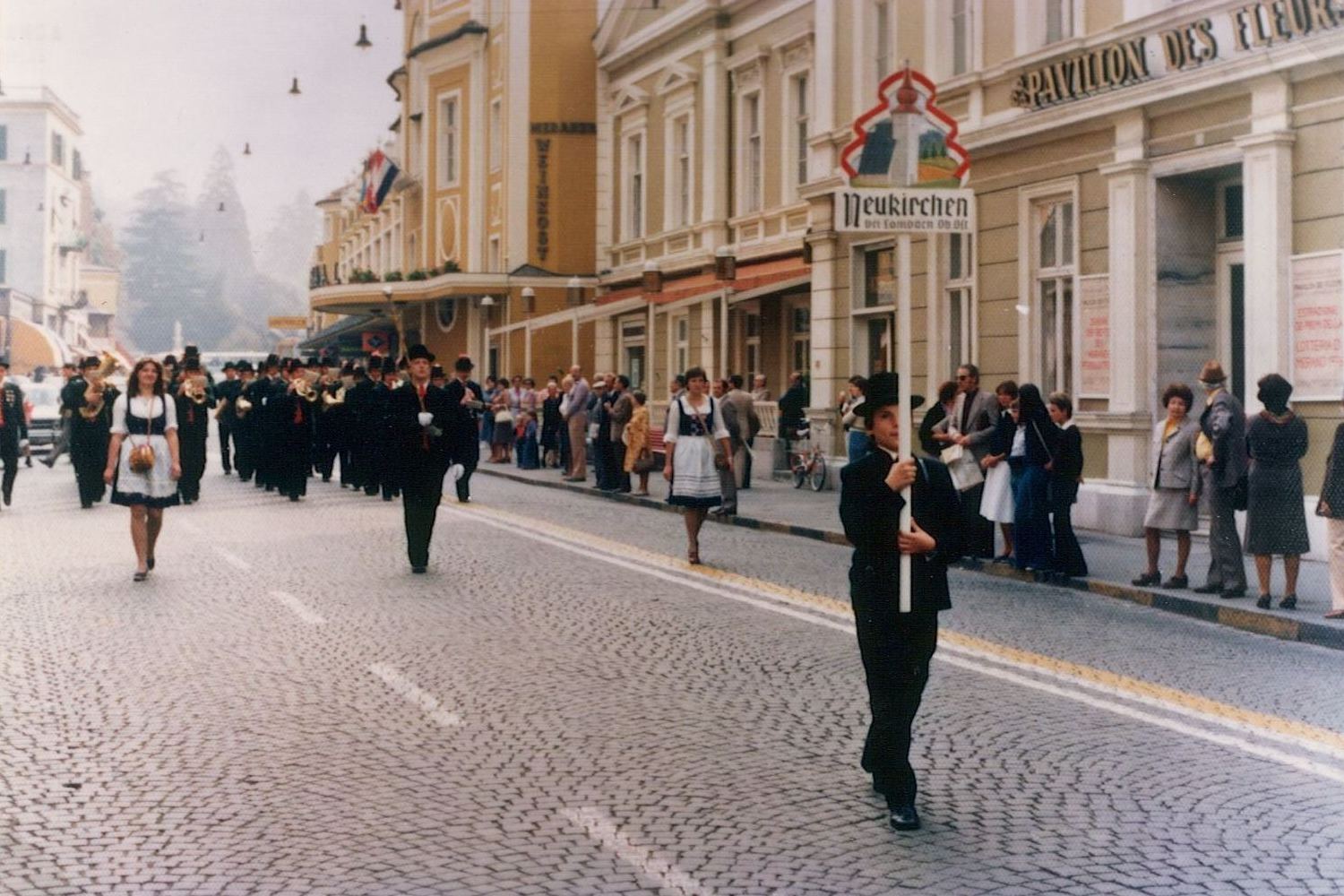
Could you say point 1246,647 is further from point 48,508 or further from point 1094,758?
point 48,508

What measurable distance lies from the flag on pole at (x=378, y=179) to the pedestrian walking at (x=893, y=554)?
48610 millimetres

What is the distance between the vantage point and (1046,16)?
2041 cm

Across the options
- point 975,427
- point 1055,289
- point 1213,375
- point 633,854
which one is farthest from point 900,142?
point 633,854

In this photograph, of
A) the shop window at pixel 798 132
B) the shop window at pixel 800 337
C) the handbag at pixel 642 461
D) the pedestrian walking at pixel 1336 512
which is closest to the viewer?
the pedestrian walking at pixel 1336 512

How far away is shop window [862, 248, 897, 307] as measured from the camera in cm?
2447

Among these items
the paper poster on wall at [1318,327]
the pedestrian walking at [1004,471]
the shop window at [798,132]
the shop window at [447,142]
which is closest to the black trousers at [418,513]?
the pedestrian walking at [1004,471]

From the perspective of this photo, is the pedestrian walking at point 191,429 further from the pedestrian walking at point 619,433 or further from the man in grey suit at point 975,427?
the man in grey suit at point 975,427

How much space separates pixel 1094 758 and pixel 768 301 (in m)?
24.9

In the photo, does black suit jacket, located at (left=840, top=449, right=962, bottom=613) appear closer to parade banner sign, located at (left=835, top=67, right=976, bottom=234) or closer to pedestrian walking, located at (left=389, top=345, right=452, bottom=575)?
parade banner sign, located at (left=835, top=67, right=976, bottom=234)

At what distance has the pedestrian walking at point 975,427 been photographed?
15.6 m

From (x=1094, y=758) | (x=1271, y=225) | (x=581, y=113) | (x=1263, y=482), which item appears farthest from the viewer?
(x=581, y=113)

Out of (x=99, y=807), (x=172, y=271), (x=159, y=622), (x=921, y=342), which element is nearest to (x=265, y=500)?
(x=921, y=342)

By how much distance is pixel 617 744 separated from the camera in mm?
7473

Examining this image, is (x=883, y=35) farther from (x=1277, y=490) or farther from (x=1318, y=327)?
(x=1277, y=490)
